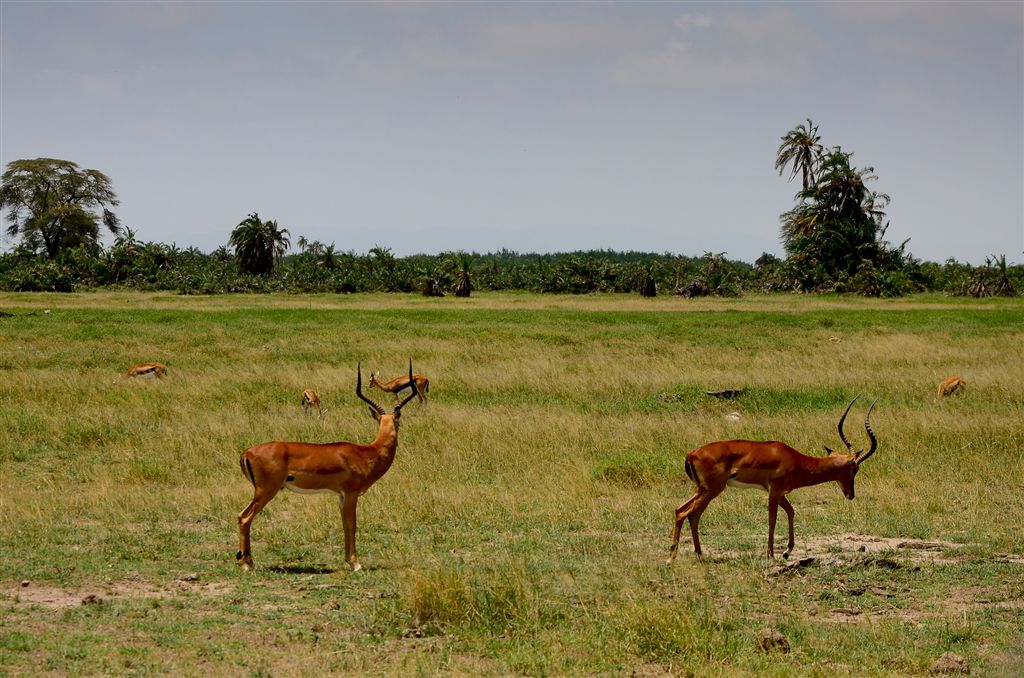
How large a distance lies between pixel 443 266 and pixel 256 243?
48.4 ft

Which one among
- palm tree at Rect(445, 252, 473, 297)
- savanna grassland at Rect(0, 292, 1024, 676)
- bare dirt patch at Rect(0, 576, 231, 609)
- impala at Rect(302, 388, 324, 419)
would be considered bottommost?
bare dirt patch at Rect(0, 576, 231, 609)

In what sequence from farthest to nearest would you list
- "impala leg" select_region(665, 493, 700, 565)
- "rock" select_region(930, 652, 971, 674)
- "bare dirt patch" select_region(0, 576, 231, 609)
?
"impala leg" select_region(665, 493, 700, 565) → "bare dirt patch" select_region(0, 576, 231, 609) → "rock" select_region(930, 652, 971, 674)

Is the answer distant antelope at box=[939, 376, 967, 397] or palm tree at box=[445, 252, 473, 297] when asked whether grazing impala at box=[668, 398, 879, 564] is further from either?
palm tree at box=[445, 252, 473, 297]

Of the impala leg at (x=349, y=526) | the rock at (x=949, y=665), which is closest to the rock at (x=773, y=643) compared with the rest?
the rock at (x=949, y=665)

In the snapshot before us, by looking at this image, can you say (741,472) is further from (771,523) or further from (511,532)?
(511,532)

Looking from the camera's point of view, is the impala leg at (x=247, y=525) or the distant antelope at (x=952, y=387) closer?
the impala leg at (x=247, y=525)

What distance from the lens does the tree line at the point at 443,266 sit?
6347 cm

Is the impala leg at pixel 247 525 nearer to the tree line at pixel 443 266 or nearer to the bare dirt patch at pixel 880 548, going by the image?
the bare dirt patch at pixel 880 548

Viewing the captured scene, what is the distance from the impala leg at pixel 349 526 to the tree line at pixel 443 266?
54.5m

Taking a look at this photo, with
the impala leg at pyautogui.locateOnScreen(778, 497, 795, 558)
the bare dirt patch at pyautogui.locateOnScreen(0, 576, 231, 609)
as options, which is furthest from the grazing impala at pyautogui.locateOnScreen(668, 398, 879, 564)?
the bare dirt patch at pyautogui.locateOnScreen(0, 576, 231, 609)

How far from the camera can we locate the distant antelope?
17719 mm

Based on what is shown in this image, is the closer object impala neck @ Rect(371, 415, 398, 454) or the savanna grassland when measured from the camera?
the savanna grassland

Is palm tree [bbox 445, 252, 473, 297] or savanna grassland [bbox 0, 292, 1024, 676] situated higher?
palm tree [bbox 445, 252, 473, 297]

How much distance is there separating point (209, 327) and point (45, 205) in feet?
190
